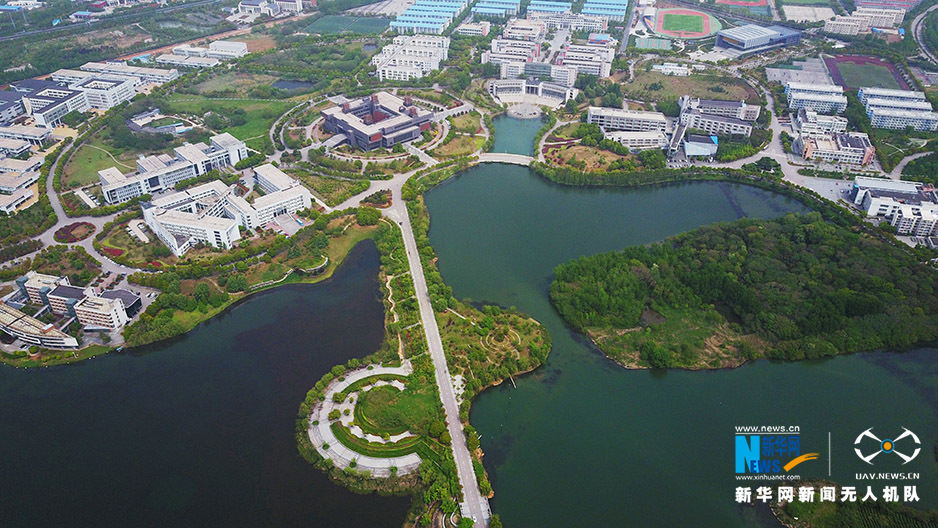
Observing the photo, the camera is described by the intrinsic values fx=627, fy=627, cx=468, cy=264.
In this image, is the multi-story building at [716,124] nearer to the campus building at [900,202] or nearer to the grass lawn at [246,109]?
the campus building at [900,202]

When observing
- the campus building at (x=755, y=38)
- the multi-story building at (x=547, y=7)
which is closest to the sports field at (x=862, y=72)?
the campus building at (x=755, y=38)

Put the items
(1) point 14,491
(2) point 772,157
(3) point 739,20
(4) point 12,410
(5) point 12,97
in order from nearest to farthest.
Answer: (1) point 14,491 → (4) point 12,410 → (2) point 772,157 → (5) point 12,97 → (3) point 739,20

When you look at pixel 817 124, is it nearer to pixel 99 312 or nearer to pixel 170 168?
pixel 170 168

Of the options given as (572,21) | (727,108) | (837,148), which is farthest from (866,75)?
(572,21)

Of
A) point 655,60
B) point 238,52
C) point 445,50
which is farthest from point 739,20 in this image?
point 238,52

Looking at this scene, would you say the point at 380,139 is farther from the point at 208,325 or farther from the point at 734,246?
the point at 734,246

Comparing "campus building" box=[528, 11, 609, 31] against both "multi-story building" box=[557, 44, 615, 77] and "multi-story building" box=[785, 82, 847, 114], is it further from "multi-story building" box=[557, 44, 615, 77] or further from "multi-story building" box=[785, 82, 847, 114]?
"multi-story building" box=[785, 82, 847, 114]
